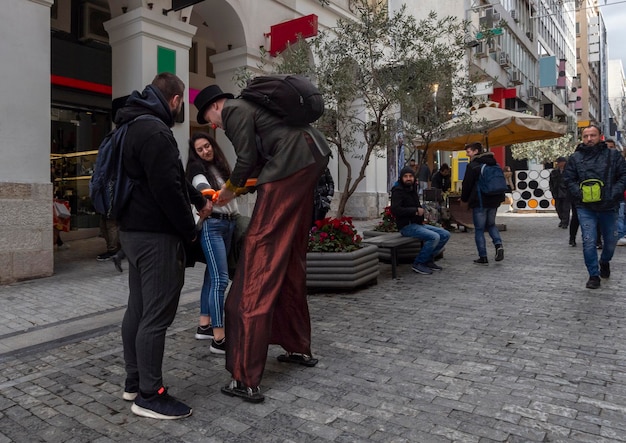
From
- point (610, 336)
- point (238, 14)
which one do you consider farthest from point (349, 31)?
point (610, 336)

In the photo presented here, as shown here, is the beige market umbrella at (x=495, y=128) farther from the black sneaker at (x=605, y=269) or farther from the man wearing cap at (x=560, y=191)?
the black sneaker at (x=605, y=269)

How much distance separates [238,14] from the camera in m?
10.6

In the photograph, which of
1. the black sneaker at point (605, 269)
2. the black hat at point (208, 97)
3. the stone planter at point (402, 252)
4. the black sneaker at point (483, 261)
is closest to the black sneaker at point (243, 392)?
the black hat at point (208, 97)

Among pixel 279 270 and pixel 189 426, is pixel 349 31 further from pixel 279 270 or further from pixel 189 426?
pixel 189 426

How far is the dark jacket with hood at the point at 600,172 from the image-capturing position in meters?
6.01

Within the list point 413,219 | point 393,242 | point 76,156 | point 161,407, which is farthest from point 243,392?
point 76,156

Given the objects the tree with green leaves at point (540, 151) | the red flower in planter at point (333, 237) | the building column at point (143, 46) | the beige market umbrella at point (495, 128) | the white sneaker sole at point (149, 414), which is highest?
the tree with green leaves at point (540, 151)

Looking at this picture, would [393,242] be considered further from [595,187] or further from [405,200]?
[595,187]

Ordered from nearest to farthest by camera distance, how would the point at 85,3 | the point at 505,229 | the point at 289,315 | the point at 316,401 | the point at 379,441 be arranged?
the point at 379,441, the point at 316,401, the point at 289,315, the point at 85,3, the point at 505,229

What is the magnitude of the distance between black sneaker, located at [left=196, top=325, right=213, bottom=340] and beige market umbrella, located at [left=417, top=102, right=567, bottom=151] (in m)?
6.52

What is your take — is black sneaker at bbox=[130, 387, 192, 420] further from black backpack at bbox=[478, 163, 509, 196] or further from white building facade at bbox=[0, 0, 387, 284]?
black backpack at bbox=[478, 163, 509, 196]

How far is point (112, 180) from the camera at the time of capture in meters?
2.77

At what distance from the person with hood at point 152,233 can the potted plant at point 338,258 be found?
307 cm

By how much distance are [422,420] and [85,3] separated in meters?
12.0
